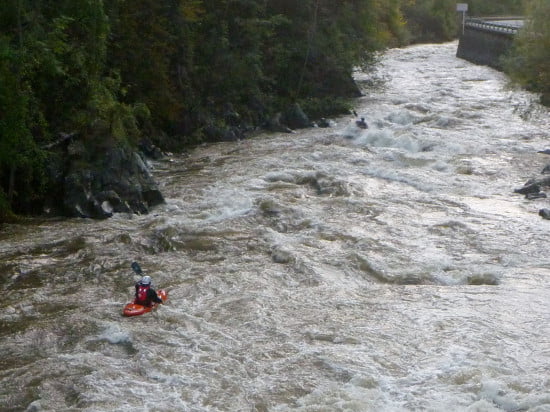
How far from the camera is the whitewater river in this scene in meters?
10.8

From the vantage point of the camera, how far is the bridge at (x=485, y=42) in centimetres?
4722

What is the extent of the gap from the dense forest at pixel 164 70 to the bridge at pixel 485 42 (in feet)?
22.4

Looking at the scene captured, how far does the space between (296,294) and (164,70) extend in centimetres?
1404

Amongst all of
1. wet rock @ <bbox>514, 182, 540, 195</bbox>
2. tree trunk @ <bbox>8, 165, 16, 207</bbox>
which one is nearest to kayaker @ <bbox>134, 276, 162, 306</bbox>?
tree trunk @ <bbox>8, 165, 16, 207</bbox>

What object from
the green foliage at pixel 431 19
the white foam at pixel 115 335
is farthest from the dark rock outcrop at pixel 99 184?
the green foliage at pixel 431 19

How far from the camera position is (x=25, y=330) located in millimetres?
12477

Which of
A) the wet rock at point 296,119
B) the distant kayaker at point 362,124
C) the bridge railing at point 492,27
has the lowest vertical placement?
the wet rock at point 296,119

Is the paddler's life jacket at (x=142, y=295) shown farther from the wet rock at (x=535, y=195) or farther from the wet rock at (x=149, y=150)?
the wet rock at (x=149, y=150)

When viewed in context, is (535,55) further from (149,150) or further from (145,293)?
(145,293)

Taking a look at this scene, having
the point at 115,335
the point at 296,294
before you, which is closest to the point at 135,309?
the point at 115,335

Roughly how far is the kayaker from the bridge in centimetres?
3702

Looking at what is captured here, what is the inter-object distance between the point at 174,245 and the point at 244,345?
489 centimetres

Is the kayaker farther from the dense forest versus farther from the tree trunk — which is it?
the tree trunk

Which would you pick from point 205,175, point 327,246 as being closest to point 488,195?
point 327,246
